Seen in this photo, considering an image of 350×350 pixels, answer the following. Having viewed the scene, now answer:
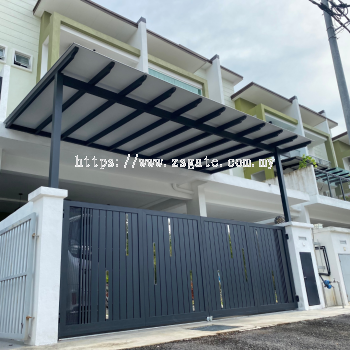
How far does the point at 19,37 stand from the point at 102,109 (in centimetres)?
768

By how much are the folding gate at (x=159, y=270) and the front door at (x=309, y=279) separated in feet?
1.65

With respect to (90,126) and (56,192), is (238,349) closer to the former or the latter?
(56,192)

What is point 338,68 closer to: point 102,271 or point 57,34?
point 102,271

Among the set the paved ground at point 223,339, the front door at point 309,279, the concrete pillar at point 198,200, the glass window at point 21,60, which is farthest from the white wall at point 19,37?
the front door at point 309,279

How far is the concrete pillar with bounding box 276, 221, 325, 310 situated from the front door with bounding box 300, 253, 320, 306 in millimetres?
119

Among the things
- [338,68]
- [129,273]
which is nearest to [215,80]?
[338,68]

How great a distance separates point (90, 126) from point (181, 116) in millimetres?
1928

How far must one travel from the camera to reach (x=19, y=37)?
11.6 m

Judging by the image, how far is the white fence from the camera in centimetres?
433

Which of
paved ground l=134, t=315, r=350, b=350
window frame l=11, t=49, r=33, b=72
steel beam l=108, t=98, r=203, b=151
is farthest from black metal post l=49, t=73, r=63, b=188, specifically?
window frame l=11, t=49, r=33, b=72

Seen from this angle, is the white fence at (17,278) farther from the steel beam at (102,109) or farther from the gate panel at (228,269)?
the gate panel at (228,269)

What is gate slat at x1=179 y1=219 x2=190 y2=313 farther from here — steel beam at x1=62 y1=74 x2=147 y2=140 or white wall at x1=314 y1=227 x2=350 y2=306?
white wall at x1=314 y1=227 x2=350 y2=306

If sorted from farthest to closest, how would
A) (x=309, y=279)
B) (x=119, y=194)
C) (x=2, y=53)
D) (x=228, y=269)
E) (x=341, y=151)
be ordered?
(x=341, y=151)
(x=2, y=53)
(x=119, y=194)
(x=309, y=279)
(x=228, y=269)

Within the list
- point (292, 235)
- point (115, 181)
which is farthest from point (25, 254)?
point (292, 235)
